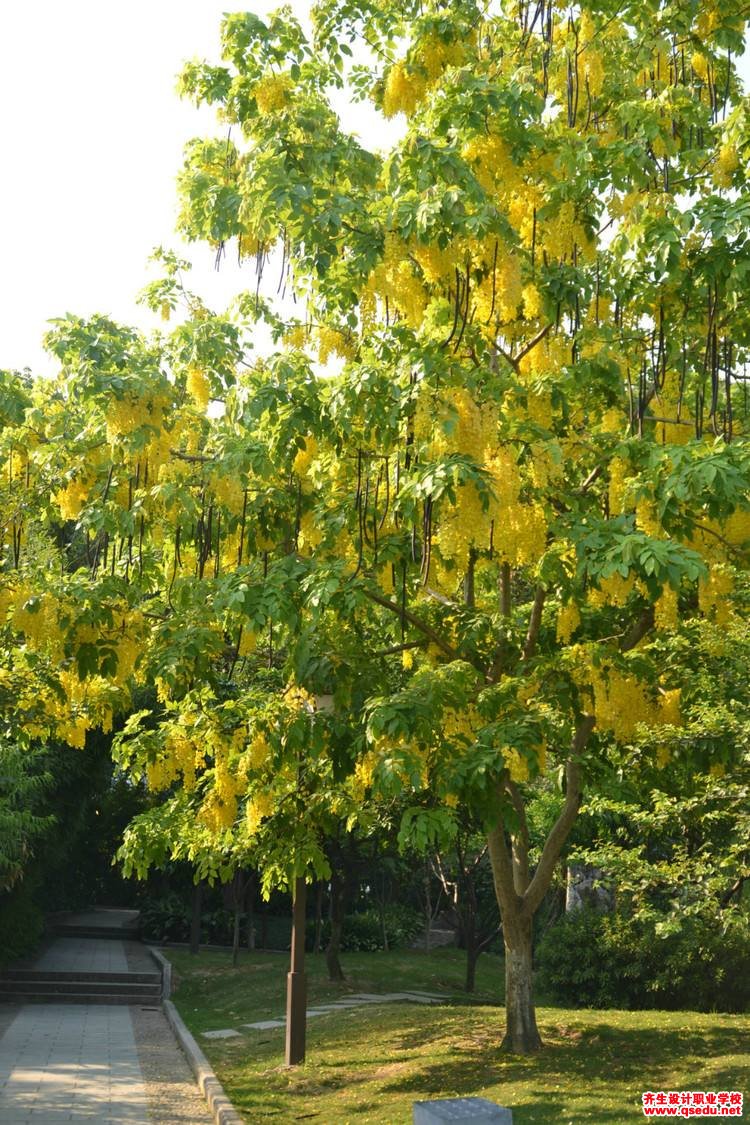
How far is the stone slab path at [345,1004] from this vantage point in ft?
43.0

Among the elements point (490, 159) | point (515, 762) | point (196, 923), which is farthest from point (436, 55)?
point (196, 923)

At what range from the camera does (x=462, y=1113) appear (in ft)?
14.0

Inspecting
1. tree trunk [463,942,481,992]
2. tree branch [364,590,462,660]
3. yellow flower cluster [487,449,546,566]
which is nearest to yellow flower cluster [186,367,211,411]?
tree branch [364,590,462,660]

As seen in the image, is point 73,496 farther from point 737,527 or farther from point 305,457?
point 737,527

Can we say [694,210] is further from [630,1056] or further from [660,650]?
[630,1056]

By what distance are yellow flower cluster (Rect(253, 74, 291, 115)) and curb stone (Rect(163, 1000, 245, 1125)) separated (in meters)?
7.30

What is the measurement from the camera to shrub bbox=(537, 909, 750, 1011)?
1369 centimetres

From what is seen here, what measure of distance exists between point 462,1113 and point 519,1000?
216 inches

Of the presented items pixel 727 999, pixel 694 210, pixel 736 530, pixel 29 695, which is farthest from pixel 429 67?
pixel 727 999

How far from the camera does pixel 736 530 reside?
702 cm

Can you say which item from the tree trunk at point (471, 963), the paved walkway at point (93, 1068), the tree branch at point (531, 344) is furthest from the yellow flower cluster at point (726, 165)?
the tree trunk at point (471, 963)

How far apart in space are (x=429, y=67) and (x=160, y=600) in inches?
171

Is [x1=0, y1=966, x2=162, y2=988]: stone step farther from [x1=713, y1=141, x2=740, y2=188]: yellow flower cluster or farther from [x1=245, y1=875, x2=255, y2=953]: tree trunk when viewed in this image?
[x1=713, y1=141, x2=740, y2=188]: yellow flower cluster

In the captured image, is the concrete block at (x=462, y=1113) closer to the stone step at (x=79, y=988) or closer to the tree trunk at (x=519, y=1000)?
the tree trunk at (x=519, y=1000)
